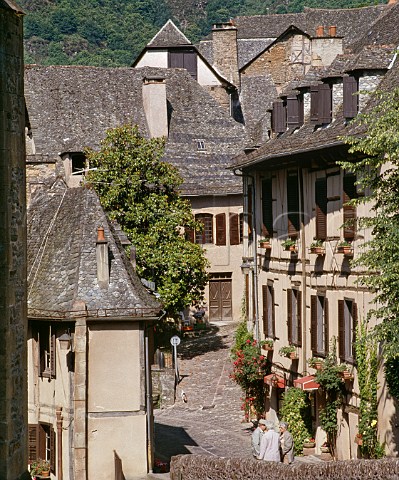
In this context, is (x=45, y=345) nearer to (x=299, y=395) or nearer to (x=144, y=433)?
(x=144, y=433)

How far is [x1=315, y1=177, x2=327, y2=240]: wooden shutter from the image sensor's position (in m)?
32.2

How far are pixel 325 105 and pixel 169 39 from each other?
38591 mm

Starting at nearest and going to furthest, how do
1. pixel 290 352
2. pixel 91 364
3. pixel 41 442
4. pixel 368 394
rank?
1. pixel 91 364
2. pixel 368 394
3. pixel 41 442
4. pixel 290 352

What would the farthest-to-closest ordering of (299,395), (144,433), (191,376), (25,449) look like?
(191,376) < (299,395) < (144,433) < (25,449)

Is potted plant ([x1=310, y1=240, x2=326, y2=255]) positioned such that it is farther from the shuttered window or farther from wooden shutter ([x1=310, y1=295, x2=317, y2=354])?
the shuttered window

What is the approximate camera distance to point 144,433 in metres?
28.5

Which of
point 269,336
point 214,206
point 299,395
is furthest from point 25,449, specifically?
point 214,206

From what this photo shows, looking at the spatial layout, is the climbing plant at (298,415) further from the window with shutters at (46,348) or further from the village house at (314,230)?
the window with shutters at (46,348)

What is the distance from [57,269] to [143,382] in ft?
11.2

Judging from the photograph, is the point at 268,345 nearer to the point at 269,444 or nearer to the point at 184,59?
the point at 269,444

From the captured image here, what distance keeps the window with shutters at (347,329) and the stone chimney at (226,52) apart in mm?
42394

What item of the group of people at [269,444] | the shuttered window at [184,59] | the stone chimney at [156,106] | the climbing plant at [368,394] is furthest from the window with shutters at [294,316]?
the shuttered window at [184,59]

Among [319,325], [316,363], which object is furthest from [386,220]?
[319,325]

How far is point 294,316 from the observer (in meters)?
35.0
